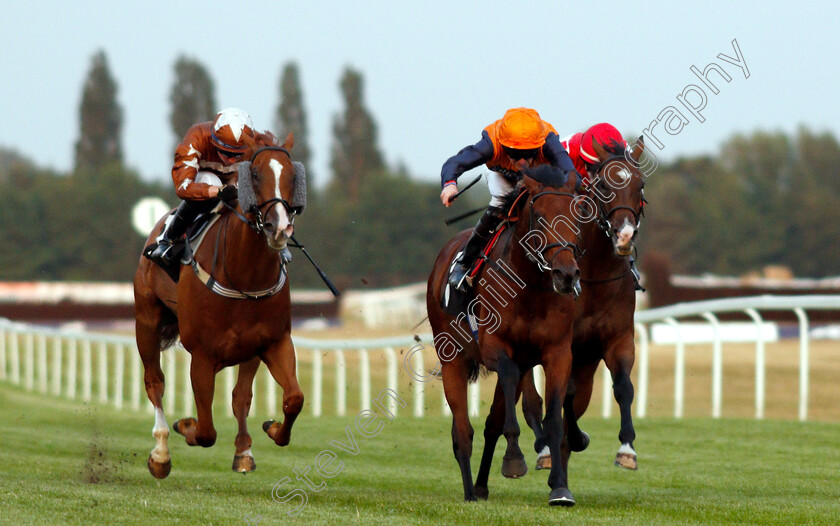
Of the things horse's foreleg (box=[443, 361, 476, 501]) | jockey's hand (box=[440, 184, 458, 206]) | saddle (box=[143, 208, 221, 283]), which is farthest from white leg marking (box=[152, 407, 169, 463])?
jockey's hand (box=[440, 184, 458, 206])

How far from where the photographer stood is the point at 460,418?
19.9ft

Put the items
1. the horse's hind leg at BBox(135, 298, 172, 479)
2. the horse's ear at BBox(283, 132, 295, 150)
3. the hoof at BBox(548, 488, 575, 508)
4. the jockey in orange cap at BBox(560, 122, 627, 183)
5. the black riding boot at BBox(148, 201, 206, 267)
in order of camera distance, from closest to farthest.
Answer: the hoof at BBox(548, 488, 575, 508) < the horse's ear at BBox(283, 132, 295, 150) < the jockey in orange cap at BBox(560, 122, 627, 183) < the black riding boot at BBox(148, 201, 206, 267) < the horse's hind leg at BBox(135, 298, 172, 479)

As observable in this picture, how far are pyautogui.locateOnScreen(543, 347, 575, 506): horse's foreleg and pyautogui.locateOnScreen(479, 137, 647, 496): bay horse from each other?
1.02 ft

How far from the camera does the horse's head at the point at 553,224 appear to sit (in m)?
5.21

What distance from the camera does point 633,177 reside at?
586 cm

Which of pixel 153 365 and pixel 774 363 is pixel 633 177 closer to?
pixel 153 365

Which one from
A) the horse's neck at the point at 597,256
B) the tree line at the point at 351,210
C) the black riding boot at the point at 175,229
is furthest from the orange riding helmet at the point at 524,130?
the tree line at the point at 351,210

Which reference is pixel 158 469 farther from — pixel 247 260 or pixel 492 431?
pixel 492 431

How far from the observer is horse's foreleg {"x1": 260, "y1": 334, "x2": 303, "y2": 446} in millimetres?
6227

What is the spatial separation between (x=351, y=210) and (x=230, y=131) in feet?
170

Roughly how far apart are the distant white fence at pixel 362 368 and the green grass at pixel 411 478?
71cm

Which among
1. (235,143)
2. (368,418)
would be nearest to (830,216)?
(368,418)

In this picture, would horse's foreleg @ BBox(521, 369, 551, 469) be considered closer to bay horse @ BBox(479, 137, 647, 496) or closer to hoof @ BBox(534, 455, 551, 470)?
bay horse @ BBox(479, 137, 647, 496)

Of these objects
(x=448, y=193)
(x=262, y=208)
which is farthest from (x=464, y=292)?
(x=262, y=208)
